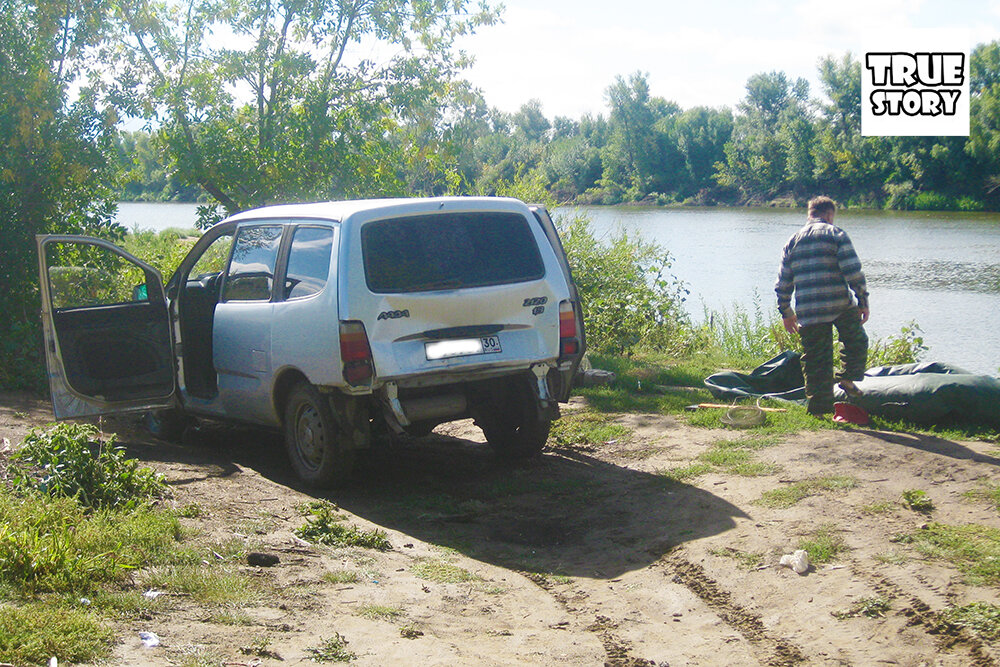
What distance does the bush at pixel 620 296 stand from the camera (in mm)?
14570

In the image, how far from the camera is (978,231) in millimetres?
37688

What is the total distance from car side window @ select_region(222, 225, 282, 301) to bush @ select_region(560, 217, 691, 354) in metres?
7.39

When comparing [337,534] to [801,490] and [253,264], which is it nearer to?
[253,264]

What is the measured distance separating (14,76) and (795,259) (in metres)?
9.04

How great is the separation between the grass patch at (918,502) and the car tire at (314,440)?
11.7 feet

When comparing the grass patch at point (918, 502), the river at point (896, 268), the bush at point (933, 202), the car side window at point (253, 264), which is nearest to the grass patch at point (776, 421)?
the grass patch at point (918, 502)

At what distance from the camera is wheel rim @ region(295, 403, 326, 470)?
688 cm

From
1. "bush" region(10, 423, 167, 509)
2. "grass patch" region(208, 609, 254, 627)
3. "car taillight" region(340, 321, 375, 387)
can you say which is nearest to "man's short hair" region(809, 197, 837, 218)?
"car taillight" region(340, 321, 375, 387)

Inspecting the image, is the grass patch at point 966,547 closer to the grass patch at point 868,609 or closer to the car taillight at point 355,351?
the grass patch at point 868,609

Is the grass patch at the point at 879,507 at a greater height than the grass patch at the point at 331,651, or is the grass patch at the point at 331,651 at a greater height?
the grass patch at the point at 331,651

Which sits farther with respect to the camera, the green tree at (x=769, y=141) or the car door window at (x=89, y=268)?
the green tree at (x=769, y=141)

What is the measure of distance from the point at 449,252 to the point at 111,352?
3.15 metres

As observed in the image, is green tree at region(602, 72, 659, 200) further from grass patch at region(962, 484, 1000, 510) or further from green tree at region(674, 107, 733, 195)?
grass patch at region(962, 484, 1000, 510)

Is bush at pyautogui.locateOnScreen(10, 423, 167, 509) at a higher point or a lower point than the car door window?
lower
